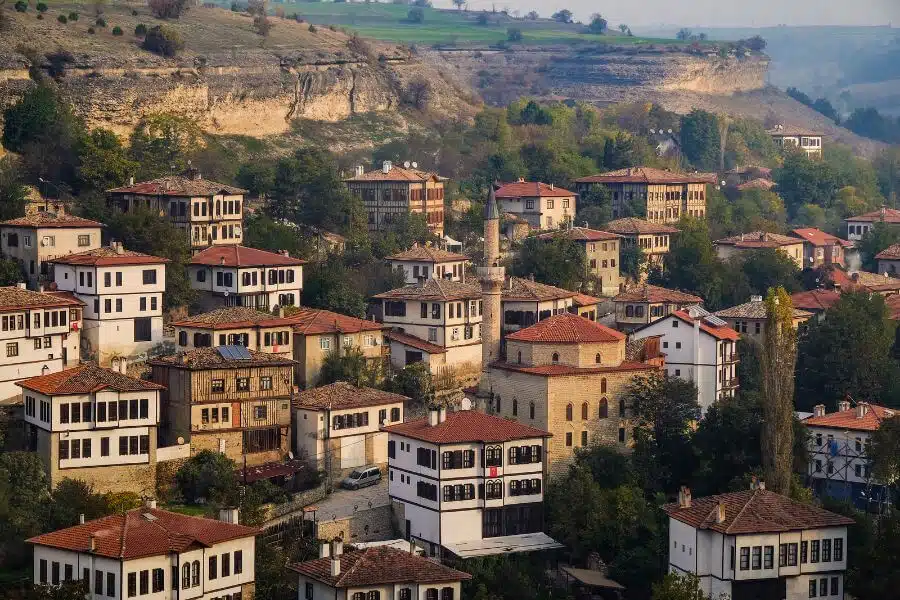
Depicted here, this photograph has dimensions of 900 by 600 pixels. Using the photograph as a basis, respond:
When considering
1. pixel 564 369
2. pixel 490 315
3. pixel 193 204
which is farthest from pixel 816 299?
pixel 193 204

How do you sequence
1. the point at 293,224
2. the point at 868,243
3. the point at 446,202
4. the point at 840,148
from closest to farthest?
1. the point at 293,224
2. the point at 446,202
3. the point at 868,243
4. the point at 840,148

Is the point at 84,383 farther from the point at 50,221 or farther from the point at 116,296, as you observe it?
the point at 50,221

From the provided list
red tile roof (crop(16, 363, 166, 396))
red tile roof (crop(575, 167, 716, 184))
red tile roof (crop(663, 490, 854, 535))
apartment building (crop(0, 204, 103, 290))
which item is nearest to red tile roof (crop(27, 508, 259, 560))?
red tile roof (crop(16, 363, 166, 396))

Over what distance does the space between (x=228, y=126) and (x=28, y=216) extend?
99.0 feet

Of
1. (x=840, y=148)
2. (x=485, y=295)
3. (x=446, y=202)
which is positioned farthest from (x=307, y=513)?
(x=840, y=148)

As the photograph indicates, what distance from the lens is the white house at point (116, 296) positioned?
70.8 metres

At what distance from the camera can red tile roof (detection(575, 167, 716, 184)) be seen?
10966cm

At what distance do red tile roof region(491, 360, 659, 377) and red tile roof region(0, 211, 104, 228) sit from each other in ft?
50.1

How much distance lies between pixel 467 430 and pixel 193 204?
70.0 ft

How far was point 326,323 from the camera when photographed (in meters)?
74.1

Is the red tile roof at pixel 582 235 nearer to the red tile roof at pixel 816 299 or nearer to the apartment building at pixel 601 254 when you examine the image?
the apartment building at pixel 601 254

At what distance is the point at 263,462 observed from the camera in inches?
2623

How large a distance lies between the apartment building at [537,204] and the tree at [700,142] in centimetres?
3951

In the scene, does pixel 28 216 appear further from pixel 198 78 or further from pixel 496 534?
pixel 198 78
